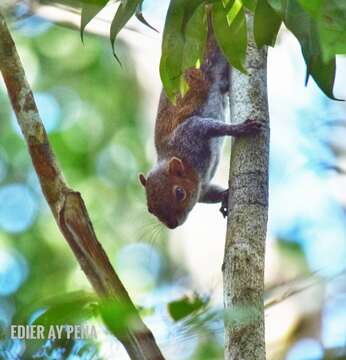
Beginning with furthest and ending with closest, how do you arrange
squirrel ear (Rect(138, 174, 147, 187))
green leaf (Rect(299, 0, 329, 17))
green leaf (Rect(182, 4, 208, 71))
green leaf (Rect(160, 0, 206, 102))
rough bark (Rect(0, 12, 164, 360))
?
squirrel ear (Rect(138, 174, 147, 187)) → green leaf (Rect(182, 4, 208, 71)) → green leaf (Rect(160, 0, 206, 102)) → green leaf (Rect(299, 0, 329, 17)) → rough bark (Rect(0, 12, 164, 360))

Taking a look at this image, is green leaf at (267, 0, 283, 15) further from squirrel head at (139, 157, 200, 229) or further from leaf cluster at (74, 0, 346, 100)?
squirrel head at (139, 157, 200, 229)

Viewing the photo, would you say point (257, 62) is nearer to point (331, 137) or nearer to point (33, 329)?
point (33, 329)

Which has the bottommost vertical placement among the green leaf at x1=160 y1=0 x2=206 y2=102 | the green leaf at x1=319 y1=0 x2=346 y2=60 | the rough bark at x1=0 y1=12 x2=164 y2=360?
the rough bark at x1=0 y1=12 x2=164 y2=360

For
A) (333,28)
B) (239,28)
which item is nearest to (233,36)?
(239,28)

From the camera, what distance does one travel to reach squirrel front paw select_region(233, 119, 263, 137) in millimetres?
3041

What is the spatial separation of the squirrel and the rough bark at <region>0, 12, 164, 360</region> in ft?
8.57

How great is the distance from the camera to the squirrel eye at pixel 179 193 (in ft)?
18.7

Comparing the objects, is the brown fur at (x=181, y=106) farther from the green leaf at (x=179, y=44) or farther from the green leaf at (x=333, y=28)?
the green leaf at (x=333, y=28)

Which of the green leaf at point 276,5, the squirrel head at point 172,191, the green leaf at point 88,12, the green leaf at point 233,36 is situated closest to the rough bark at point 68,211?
the green leaf at point 88,12

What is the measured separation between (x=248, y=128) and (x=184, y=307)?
152 cm

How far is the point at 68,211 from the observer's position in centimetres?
244

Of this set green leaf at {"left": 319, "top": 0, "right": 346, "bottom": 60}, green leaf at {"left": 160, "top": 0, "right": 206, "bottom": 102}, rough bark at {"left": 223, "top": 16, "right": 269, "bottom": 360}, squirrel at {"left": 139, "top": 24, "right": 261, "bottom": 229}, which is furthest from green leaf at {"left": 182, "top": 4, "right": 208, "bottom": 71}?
squirrel at {"left": 139, "top": 24, "right": 261, "bottom": 229}

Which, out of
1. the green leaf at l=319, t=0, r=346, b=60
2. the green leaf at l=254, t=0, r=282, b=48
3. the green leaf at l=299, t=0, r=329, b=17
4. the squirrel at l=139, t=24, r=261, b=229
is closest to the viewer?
the green leaf at l=299, t=0, r=329, b=17

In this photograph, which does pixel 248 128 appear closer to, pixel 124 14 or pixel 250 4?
pixel 250 4
